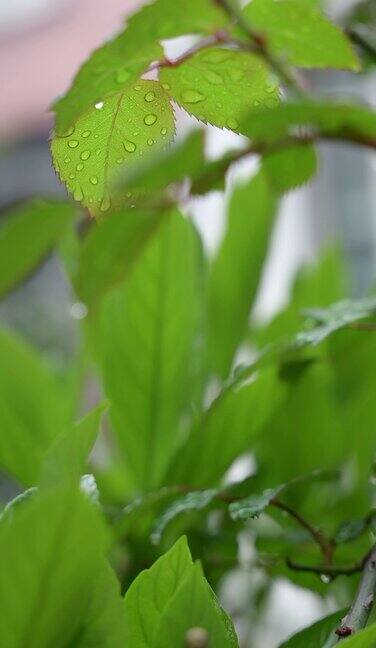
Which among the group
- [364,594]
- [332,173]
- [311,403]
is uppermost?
[364,594]

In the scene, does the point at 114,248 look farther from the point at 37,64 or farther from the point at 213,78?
the point at 37,64

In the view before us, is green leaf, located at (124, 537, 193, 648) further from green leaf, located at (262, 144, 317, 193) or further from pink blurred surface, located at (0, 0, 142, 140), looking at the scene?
pink blurred surface, located at (0, 0, 142, 140)

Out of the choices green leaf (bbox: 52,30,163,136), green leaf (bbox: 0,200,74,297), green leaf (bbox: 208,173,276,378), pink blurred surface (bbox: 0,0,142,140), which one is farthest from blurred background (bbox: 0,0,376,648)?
green leaf (bbox: 52,30,163,136)

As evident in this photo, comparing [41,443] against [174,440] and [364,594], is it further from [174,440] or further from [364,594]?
[364,594]

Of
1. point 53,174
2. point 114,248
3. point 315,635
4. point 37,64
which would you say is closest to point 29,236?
point 114,248

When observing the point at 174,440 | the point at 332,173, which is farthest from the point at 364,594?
the point at 332,173

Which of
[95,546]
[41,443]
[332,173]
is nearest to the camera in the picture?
[95,546]

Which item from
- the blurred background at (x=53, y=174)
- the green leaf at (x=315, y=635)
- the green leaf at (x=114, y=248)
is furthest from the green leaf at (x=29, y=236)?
the blurred background at (x=53, y=174)
